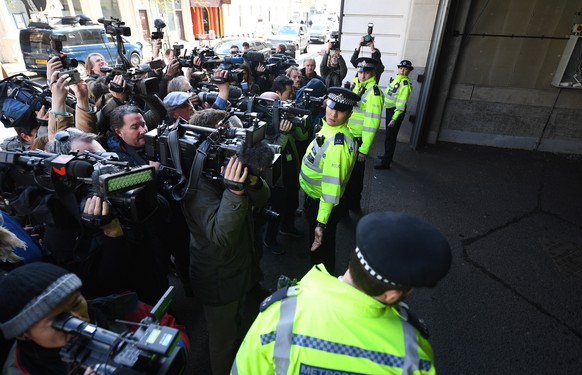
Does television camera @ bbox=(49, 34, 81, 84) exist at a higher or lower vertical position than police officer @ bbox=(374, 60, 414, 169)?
higher

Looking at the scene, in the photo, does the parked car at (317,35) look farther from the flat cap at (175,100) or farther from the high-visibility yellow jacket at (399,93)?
the flat cap at (175,100)

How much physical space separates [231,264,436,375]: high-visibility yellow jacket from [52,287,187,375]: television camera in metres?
0.37

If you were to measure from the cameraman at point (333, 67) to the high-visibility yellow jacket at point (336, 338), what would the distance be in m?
6.76

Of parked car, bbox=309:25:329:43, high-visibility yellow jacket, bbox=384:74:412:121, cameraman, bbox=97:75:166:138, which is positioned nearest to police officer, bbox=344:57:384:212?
high-visibility yellow jacket, bbox=384:74:412:121

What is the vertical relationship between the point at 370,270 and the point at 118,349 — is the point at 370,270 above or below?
above

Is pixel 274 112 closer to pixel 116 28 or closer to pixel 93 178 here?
pixel 93 178

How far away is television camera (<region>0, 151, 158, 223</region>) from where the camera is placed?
5.56 ft

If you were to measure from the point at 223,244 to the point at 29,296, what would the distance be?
3.40 ft

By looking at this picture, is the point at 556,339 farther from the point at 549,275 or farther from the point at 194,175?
the point at 194,175

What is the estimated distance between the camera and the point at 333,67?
7414 mm

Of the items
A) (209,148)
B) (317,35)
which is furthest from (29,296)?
(317,35)

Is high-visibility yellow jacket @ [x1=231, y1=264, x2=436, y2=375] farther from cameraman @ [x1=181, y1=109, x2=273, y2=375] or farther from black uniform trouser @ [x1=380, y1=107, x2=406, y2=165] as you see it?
black uniform trouser @ [x1=380, y1=107, x2=406, y2=165]

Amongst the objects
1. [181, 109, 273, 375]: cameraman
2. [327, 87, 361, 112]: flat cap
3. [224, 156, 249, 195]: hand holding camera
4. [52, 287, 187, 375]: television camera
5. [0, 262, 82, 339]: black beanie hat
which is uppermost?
[327, 87, 361, 112]: flat cap

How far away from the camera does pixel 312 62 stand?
6.43m
